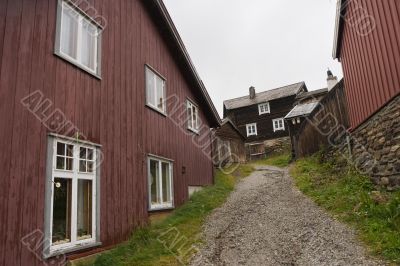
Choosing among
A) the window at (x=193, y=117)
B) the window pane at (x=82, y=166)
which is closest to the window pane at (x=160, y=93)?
the window at (x=193, y=117)

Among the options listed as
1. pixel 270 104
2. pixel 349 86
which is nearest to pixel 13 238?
pixel 349 86

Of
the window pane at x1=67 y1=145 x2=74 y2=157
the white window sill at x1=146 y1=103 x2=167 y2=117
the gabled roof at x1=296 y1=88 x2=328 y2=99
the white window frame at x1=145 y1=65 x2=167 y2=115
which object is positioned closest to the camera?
the window pane at x1=67 y1=145 x2=74 y2=157

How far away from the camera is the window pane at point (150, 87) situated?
10.9m

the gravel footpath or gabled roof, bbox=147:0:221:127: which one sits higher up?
gabled roof, bbox=147:0:221:127

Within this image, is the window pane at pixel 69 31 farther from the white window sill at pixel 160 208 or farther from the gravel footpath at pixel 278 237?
the gravel footpath at pixel 278 237

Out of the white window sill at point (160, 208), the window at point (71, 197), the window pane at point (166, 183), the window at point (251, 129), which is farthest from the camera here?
the window at point (251, 129)

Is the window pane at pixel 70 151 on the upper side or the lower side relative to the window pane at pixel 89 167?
upper

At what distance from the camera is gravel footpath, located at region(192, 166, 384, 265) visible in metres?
6.67

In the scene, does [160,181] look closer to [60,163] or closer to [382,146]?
[60,163]

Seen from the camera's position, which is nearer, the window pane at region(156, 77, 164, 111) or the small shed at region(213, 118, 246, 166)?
the window pane at region(156, 77, 164, 111)

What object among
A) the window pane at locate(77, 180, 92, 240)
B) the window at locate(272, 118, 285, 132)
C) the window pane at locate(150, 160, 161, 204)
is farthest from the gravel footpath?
the window at locate(272, 118, 285, 132)

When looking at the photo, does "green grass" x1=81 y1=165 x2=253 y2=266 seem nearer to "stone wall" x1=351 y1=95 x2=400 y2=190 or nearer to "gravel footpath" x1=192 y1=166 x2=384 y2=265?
"gravel footpath" x1=192 y1=166 x2=384 y2=265

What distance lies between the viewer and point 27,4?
20.0 feet

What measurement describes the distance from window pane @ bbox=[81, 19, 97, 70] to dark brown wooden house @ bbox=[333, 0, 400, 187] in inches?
287
